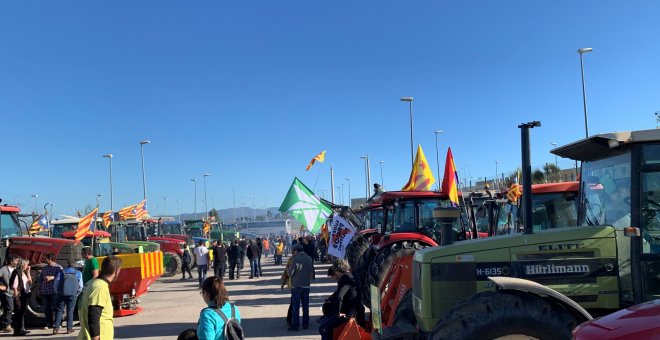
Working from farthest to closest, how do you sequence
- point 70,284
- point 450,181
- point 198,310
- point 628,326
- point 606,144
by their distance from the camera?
1. point 198,310
2. point 450,181
3. point 70,284
4. point 606,144
5. point 628,326

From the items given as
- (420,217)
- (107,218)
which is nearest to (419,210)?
(420,217)

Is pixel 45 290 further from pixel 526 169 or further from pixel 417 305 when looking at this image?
pixel 526 169

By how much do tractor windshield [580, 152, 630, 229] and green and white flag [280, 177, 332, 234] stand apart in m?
9.89

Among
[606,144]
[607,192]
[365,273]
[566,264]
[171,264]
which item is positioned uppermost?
[606,144]

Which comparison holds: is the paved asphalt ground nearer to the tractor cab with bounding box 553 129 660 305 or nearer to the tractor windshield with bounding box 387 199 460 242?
the tractor windshield with bounding box 387 199 460 242

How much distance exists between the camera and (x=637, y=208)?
421 centimetres

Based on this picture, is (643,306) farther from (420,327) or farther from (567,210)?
(567,210)

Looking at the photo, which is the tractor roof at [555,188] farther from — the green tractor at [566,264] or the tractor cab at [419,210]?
A: the green tractor at [566,264]

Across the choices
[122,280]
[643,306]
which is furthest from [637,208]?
[122,280]

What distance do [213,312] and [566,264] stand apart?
2932 mm

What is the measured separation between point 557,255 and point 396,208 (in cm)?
693

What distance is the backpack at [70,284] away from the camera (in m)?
10.1

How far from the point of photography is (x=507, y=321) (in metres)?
4.12

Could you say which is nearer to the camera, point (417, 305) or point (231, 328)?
point (231, 328)
